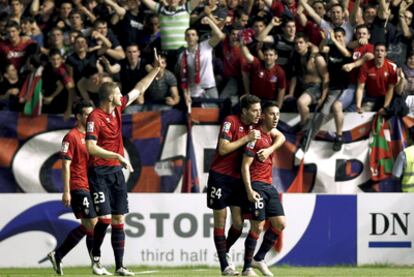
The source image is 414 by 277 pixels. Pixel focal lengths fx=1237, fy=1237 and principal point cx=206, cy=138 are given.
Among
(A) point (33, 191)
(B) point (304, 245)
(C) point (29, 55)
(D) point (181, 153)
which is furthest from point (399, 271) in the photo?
(C) point (29, 55)

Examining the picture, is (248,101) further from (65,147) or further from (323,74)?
(323,74)

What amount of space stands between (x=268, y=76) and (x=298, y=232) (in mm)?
2793

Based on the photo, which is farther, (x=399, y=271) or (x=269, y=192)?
(x=399, y=271)

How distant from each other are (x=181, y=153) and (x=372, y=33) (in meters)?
3.87

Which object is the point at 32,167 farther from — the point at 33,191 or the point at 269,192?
the point at 269,192

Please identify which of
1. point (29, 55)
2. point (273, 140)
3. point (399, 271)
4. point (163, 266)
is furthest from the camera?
point (29, 55)

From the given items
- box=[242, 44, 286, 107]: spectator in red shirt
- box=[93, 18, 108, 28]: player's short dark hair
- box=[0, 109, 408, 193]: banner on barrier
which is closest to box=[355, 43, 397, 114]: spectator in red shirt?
box=[0, 109, 408, 193]: banner on barrier

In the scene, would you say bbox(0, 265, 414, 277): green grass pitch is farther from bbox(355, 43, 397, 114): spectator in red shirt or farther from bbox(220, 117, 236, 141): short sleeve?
bbox(355, 43, 397, 114): spectator in red shirt

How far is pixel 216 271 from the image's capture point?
17.7 meters

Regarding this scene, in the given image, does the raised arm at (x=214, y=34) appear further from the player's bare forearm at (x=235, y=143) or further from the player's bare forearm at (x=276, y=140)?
the player's bare forearm at (x=235, y=143)

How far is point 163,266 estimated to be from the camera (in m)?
19.4

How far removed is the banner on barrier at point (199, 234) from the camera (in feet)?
63.7

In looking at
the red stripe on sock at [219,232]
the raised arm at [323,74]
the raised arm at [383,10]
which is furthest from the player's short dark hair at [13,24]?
the red stripe on sock at [219,232]

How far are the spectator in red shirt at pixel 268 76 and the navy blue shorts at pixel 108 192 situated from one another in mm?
5297
